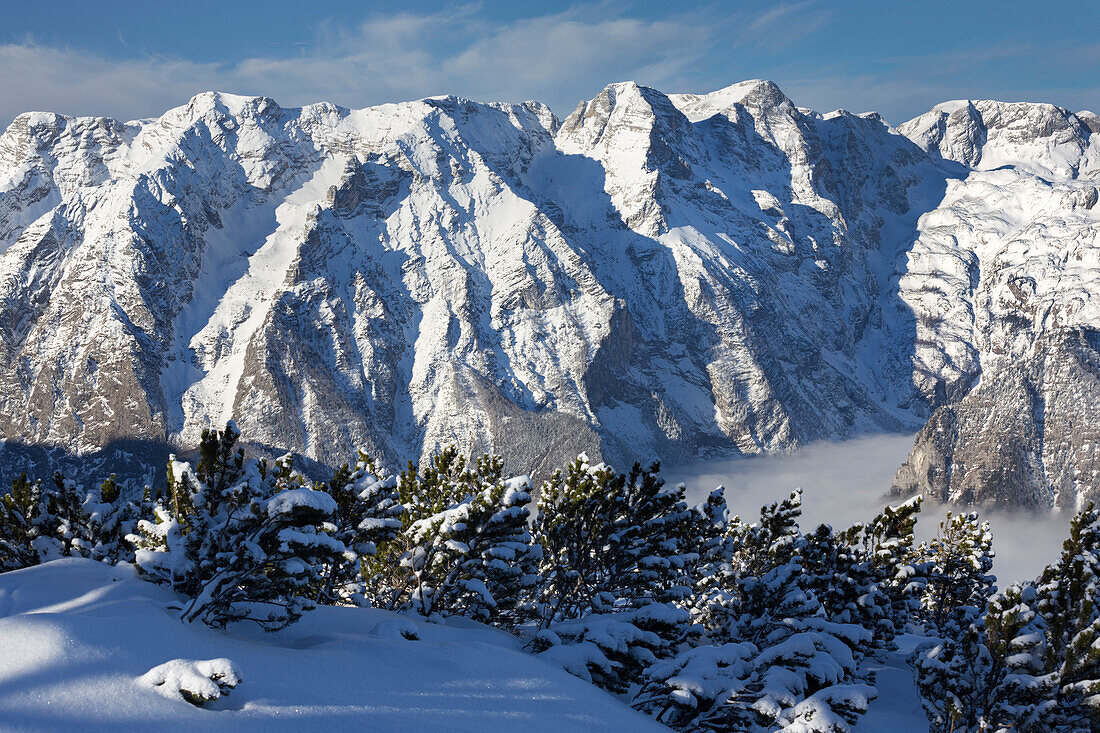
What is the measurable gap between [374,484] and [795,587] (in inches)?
634

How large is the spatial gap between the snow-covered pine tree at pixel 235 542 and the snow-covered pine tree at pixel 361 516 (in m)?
9.92

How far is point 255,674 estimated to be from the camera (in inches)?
503

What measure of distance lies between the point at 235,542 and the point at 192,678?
4.90 m

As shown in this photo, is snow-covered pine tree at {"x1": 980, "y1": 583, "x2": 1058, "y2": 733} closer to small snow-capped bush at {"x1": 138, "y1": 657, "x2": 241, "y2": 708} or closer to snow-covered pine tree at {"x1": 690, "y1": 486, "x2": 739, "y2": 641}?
snow-covered pine tree at {"x1": 690, "y1": 486, "x2": 739, "y2": 641}

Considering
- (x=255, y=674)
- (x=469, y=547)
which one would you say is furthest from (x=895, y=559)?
(x=255, y=674)

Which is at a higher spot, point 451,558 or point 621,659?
point 451,558

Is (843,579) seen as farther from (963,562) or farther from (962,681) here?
(963,562)

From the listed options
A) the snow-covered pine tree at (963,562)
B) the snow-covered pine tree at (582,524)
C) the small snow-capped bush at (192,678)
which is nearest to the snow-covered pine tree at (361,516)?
the snow-covered pine tree at (582,524)

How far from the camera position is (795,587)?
27.4 m

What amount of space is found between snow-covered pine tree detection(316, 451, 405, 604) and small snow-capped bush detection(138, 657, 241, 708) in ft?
49.4

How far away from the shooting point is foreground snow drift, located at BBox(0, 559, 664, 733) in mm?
10906

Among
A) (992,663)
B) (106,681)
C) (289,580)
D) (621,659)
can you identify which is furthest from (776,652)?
(106,681)

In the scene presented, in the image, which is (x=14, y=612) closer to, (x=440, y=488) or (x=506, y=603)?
(x=440, y=488)

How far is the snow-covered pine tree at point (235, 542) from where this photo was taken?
14914 mm
